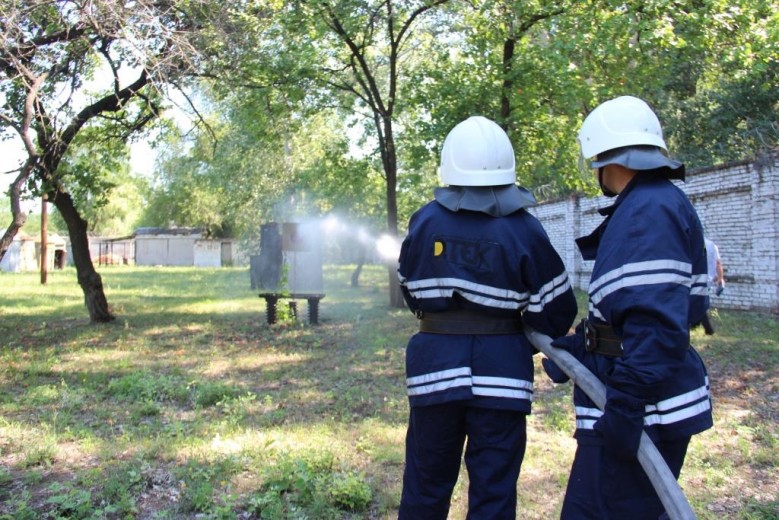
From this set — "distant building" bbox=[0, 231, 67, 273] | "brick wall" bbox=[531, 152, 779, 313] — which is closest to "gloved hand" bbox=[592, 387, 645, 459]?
"brick wall" bbox=[531, 152, 779, 313]

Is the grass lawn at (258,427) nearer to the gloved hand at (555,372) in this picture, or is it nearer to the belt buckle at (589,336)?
the gloved hand at (555,372)

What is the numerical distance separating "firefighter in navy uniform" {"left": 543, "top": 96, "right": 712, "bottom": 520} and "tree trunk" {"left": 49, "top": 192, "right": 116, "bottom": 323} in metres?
11.5

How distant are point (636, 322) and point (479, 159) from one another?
1077mm

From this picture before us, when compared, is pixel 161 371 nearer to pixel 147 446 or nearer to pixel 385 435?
pixel 147 446

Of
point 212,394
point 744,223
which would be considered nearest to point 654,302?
point 212,394

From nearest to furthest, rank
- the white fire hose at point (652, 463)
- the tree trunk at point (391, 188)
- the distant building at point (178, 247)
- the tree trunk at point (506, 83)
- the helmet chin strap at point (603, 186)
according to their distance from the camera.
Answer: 1. the white fire hose at point (652, 463)
2. the helmet chin strap at point (603, 186)
3. the tree trunk at point (506, 83)
4. the tree trunk at point (391, 188)
5. the distant building at point (178, 247)

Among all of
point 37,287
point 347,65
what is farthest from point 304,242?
point 37,287

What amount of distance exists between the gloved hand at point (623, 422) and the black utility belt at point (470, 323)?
0.70 m

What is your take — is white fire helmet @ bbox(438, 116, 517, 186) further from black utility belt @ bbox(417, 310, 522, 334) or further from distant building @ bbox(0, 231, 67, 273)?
distant building @ bbox(0, 231, 67, 273)

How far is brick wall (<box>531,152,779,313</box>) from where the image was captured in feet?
37.6

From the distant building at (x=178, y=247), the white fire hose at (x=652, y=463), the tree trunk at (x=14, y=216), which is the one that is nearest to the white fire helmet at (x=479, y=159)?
the white fire hose at (x=652, y=463)

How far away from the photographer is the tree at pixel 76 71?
24.4 ft

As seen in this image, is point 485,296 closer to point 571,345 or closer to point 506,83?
point 571,345

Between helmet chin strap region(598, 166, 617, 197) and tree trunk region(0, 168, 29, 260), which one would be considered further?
tree trunk region(0, 168, 29, 260)
